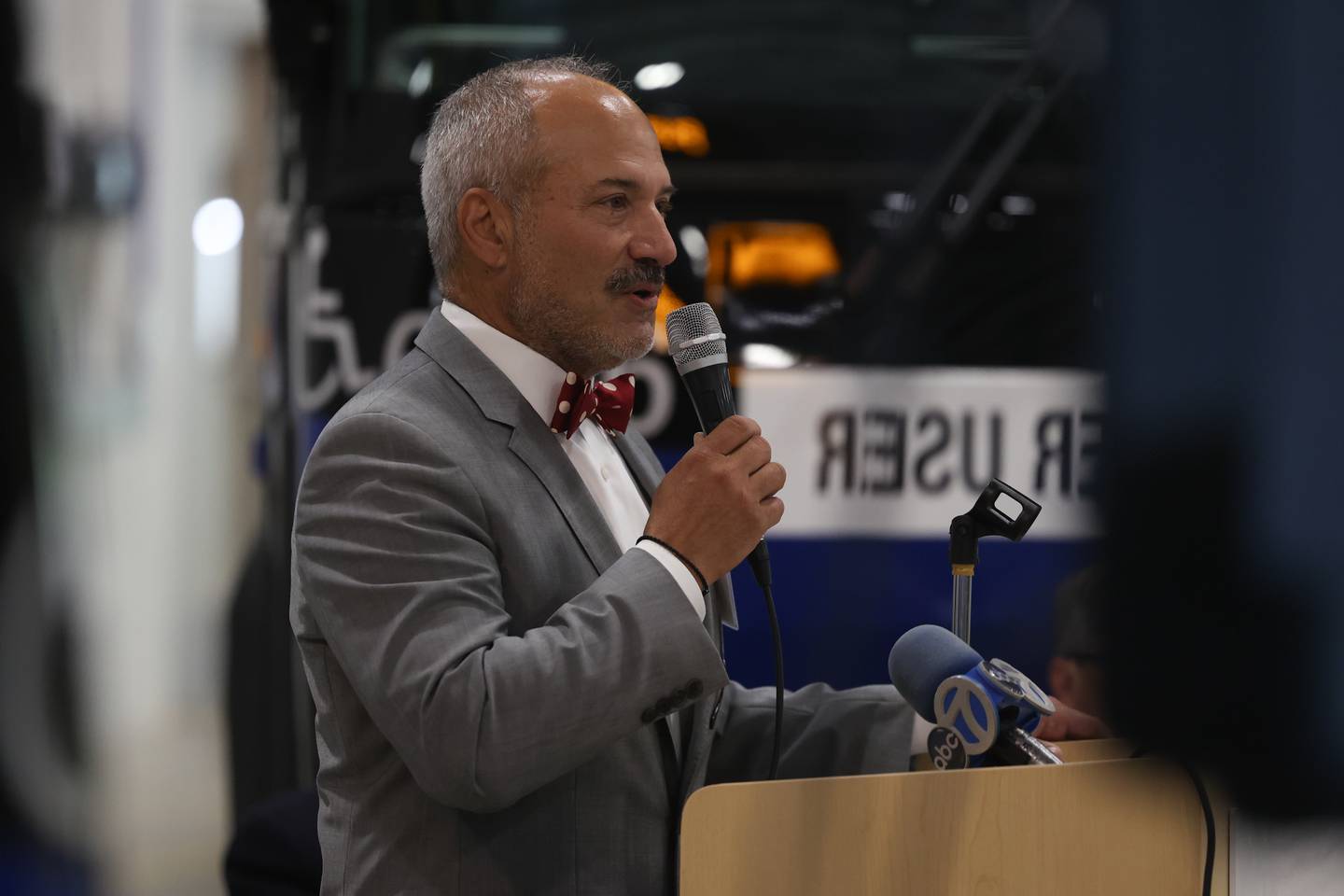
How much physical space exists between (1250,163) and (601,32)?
1.93m

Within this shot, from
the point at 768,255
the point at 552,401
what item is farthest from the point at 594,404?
the point at 768,255

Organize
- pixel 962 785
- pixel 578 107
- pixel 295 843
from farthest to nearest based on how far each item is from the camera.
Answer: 1. pixel 295 843
2. pixel 578 107
3. pixel 962 785

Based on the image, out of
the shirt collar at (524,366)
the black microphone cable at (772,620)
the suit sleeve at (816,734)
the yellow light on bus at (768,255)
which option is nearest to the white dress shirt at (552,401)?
the shirt collar at (524,366)

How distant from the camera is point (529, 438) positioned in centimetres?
127

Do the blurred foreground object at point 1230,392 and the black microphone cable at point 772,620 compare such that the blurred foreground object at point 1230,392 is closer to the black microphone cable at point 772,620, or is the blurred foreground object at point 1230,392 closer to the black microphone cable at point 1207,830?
the black microphone cable at point 1207,830

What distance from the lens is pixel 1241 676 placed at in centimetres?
114

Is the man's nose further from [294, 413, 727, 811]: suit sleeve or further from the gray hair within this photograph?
[294, 413, 727, 811]: suit sleeve

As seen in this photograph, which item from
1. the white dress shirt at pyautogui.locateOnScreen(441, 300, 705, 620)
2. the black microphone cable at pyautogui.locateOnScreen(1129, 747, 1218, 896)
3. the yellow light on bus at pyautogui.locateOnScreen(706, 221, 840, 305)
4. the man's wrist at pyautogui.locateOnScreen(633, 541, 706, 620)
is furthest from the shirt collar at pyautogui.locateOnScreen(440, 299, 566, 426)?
the yellow light on bus at pyautogui.locateOnScreen(706, 221, 840, 305)

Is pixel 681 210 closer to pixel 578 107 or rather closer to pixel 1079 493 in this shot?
pixel 1079 493

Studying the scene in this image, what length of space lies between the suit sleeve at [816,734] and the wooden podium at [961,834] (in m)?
0.32

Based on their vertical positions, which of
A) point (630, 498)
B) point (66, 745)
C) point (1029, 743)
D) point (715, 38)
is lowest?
point (66, 745)

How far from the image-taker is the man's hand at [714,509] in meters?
1.13

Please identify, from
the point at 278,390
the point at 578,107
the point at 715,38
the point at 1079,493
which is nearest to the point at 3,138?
the point at 278,390

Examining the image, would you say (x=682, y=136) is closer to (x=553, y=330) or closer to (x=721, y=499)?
(x=553, y=330)
